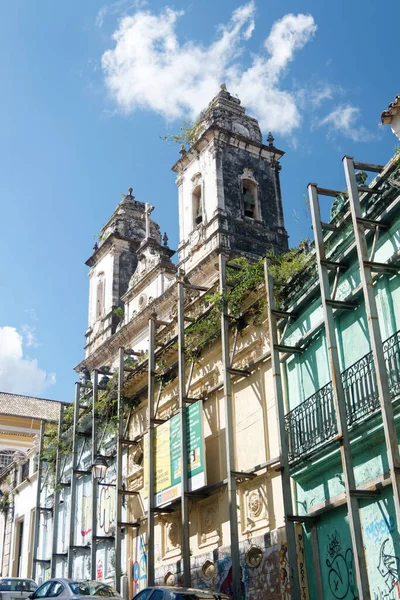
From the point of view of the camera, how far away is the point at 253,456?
48.3 feet

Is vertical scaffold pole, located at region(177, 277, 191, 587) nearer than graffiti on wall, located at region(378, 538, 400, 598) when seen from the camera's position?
No

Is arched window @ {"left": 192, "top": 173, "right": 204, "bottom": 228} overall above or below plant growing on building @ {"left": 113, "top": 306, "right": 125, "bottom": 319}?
above

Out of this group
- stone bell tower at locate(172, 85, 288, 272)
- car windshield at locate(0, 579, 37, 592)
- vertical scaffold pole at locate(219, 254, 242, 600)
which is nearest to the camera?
vertical scaffold pole at locate(219, 254, 242, 600)

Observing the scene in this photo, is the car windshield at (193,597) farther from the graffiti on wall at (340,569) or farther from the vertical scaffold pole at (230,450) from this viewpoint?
the vertical scaffold pole at (230,450)

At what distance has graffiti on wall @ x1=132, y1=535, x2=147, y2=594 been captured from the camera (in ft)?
57.0

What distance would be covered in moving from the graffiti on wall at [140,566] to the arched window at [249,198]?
53.0 ft

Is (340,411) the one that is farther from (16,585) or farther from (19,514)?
(19,514)

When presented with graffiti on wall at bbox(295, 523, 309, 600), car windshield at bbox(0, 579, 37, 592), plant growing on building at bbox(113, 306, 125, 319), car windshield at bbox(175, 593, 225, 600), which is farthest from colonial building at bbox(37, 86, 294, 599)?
plant growing on building at bbox(113, 306, 125, 319)

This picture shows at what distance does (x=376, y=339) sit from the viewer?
35.4ft

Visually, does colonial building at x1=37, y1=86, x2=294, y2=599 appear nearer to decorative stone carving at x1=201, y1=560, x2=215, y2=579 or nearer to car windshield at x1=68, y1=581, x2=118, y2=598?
decorative stone carving at x1=201, y1=560, x2=215, y2=579

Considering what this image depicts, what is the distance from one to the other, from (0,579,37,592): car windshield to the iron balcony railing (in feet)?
27.5

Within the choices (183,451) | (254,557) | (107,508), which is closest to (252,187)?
(107,508)

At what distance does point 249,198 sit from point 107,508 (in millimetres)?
15642

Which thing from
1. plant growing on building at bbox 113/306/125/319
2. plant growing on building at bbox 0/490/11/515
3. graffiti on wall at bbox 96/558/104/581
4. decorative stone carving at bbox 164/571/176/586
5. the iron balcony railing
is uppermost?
plant growing on building at bbox 113/306/125/319
